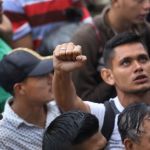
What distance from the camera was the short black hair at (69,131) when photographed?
13.5 feet

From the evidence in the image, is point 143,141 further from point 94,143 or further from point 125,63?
point 125,63

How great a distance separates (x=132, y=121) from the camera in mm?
4324

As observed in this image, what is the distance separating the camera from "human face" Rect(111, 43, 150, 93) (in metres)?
4.98

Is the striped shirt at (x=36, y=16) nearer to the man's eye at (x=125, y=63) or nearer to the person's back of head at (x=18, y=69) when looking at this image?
the person's back of head at (x=18, y=69)

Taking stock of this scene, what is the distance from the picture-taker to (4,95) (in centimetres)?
552

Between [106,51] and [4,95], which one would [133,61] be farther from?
[4,95]

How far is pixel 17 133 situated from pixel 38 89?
1.19 feet

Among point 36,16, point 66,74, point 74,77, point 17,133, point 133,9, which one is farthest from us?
point 36,16

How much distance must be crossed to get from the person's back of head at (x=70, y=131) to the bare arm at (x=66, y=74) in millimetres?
305

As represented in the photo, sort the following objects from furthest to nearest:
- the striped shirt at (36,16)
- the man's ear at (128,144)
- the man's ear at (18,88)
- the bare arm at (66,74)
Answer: the striped shirt at (36,16) → the man's ear at (18,88) → the bare arm at (66,74) → the man's ear at (128,144)

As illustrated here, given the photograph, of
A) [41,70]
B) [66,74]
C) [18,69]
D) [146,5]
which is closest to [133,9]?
[146,5]

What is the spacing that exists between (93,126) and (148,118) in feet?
1.02

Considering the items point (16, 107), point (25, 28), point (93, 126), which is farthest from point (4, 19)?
point (93, 126)

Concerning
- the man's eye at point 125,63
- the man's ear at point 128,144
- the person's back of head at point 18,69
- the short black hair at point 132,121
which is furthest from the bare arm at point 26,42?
the man's ear at point 128,144
